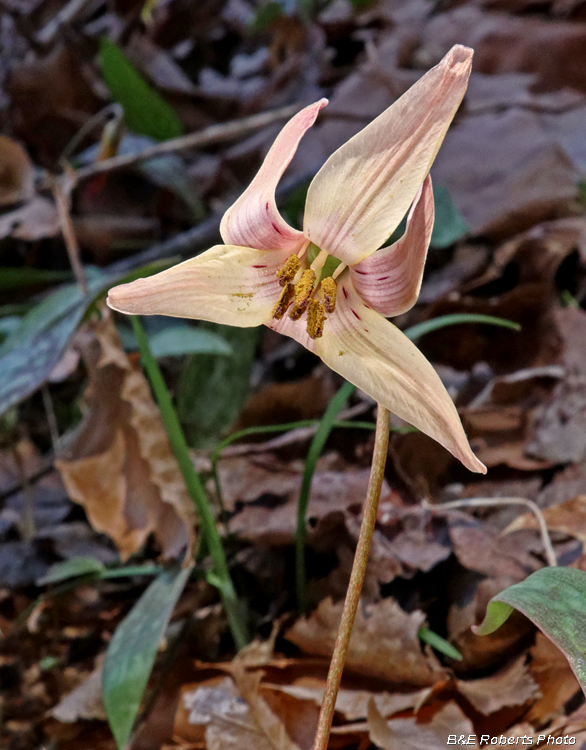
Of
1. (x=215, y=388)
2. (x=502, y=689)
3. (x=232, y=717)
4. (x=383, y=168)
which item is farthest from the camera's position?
(x=215, y=388)

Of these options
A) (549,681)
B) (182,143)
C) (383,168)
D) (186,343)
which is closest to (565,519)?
(549,681)

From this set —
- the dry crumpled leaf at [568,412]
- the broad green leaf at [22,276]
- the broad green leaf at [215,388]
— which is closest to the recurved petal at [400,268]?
the dry crumpled leaf at [568,412]

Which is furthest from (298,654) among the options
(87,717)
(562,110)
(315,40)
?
(315,40)

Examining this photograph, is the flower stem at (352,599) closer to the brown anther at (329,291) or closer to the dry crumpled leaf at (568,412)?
the brown anther at (329,291)

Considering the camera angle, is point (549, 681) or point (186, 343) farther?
point (186, 343)

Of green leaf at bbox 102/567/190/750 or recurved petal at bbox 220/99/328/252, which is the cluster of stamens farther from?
green leaf at bbox 102/567/190/750

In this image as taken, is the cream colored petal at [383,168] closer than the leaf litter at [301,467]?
Yes

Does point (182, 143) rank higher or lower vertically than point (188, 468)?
higher

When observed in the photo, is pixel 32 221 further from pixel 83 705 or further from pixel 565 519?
pixel 565 519
